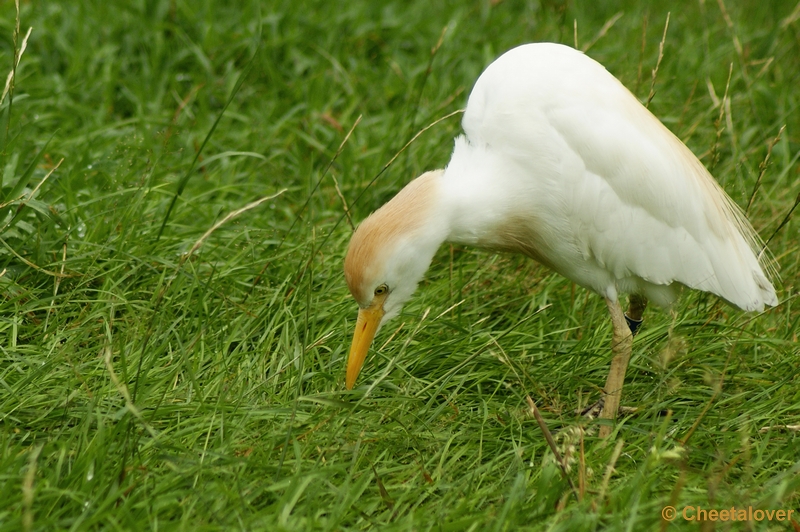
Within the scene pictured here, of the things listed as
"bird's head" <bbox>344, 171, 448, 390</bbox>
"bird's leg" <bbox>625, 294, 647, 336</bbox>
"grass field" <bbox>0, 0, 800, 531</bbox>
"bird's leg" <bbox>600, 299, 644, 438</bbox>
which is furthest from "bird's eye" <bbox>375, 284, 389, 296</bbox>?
"bird's leg" <bbox>625, 294, 647, 336</bbox>

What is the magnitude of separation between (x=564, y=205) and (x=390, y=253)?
0.72 metres

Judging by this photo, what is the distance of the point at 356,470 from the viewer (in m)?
2.72

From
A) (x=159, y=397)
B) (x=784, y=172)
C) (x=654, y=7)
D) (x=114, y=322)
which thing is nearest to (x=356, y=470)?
(x=159, y=397)

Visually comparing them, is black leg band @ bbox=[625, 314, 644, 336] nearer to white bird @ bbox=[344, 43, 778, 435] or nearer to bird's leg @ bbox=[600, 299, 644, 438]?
white bird @ bbox=[344, 43, 778, 435]

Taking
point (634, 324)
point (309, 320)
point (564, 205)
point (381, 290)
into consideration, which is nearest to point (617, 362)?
point (634, 324)

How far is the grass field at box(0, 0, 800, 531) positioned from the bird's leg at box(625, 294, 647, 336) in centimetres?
13

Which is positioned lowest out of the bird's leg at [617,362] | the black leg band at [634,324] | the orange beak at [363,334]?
the black leg band at [634,324]

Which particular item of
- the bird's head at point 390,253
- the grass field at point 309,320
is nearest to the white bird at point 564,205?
the bird's head at point 390,253

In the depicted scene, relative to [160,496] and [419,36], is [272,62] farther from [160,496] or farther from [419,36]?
[160,496]

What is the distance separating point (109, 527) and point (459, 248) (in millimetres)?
2408

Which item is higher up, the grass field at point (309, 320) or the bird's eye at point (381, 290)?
the bird's eye at point (381, 290)

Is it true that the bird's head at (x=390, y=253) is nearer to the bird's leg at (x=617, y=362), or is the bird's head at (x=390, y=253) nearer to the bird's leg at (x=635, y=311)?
the bird's leg at (x=617, y=362)

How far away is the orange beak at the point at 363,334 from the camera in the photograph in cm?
313

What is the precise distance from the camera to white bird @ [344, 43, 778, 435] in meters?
3.04
